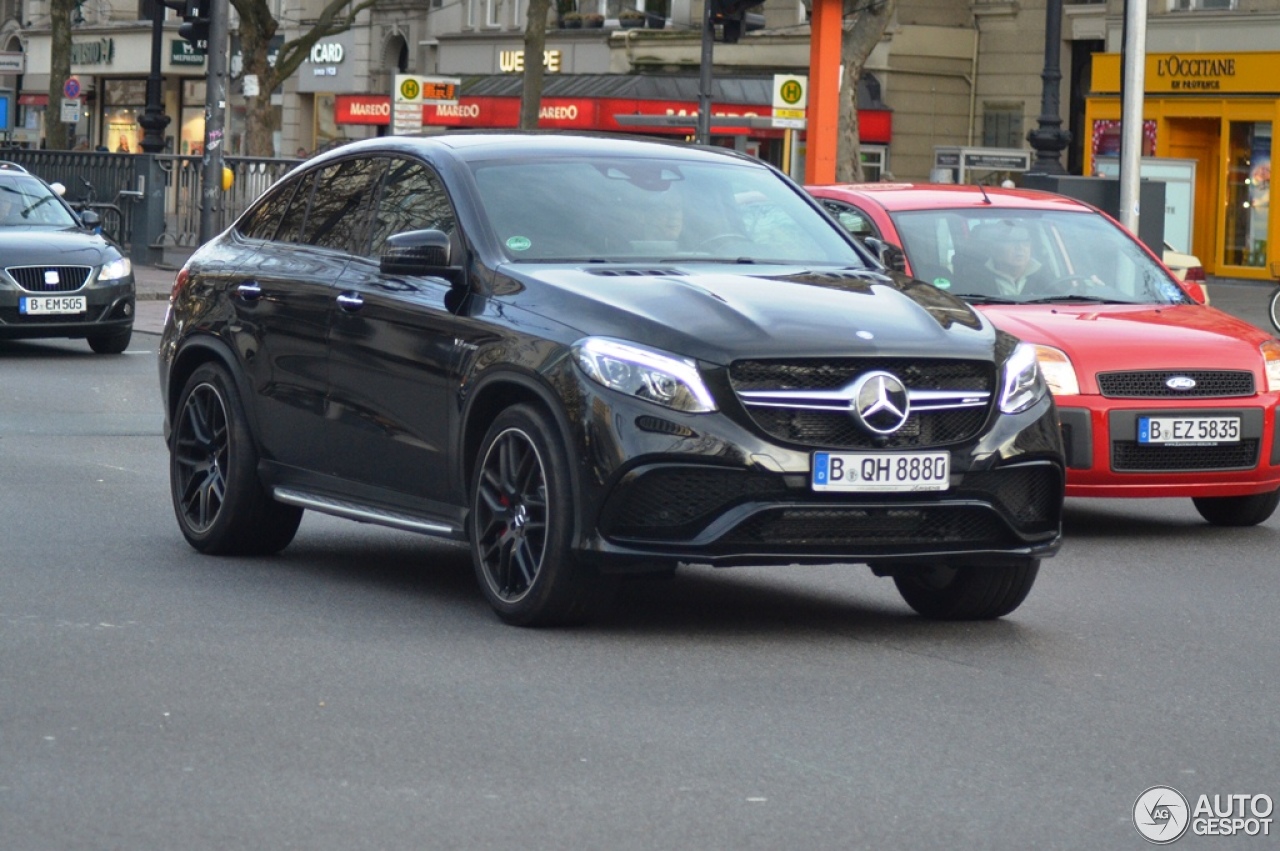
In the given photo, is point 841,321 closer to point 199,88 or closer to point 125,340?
point 125,340

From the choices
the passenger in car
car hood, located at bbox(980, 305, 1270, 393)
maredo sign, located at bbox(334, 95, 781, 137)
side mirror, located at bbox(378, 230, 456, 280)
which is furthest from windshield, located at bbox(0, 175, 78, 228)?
maredo sign, located at bbox(334, 95, 781, 137)

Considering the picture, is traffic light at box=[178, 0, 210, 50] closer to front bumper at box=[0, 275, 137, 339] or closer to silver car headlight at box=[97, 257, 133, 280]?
silver car headlight at box=[97, 257, 133, 280]

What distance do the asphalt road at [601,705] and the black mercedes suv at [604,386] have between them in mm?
320

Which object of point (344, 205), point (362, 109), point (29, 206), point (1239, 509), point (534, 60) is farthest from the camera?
point (362, 109)

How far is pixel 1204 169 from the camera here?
4253 centimetres

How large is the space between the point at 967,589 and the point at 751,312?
1.37 metres

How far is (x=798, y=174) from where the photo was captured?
49.0m

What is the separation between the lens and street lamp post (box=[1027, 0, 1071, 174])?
92.9 feet

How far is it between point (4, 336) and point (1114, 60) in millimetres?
27839

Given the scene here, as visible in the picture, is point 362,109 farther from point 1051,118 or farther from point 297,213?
point 297,213

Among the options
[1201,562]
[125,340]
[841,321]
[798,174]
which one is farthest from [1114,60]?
[841,321]

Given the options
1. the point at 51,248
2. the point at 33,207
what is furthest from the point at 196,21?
the point at 51,248

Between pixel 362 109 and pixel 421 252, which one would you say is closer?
pixel 421 252

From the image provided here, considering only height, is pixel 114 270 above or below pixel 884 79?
below
